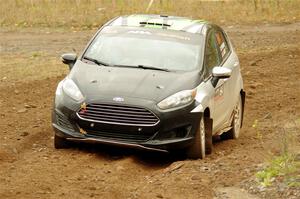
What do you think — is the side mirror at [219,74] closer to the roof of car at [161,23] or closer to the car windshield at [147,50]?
the car windshield at [147,50]

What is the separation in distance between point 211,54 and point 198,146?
1.82m

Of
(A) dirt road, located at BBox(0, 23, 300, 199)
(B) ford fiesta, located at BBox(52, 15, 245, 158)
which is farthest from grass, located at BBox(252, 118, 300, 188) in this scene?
Answer: (B) ford fiesta, located at BBox(52, 15, 245, 158)

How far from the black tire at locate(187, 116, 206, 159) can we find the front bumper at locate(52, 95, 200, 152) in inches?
4.2

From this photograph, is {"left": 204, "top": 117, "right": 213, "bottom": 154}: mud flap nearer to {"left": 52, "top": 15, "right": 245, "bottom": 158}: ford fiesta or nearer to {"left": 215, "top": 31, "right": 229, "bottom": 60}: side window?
{"left": 52, "top": 15, "right": 245, "bottom": 158}: ford fiesta

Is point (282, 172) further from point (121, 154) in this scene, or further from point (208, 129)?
point (121, 154)

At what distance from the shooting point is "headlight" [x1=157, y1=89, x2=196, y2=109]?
984 centimetres

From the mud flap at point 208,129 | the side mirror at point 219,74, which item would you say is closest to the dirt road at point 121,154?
the mud flap at point 208,129

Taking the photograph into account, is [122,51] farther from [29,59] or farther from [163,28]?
[29,59]

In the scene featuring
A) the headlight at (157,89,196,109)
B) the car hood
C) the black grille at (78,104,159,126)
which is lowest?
the black grille at (78,104,159,126)

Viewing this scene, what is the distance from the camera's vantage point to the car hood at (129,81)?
994 centimetres

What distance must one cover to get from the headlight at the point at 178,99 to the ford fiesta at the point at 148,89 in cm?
1

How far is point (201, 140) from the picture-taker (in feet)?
33.4

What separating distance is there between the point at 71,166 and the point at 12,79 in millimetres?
6723

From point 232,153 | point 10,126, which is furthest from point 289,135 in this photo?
point 10,126
